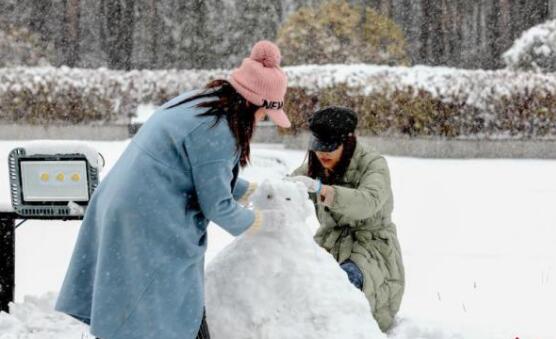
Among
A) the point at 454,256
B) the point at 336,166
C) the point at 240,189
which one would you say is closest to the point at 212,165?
the point at 240,189

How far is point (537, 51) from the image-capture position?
48.1 feet

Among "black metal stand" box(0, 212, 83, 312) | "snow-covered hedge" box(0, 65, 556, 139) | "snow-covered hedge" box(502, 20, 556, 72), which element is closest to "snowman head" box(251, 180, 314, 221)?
"black metal stand" box(0, 212, 83, 312)

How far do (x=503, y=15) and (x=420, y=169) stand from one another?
12825mm

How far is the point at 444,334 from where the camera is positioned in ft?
12.9

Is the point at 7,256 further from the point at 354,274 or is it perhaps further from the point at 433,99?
the point at 433,99

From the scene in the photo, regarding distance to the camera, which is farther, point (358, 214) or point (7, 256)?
point (7, 256)

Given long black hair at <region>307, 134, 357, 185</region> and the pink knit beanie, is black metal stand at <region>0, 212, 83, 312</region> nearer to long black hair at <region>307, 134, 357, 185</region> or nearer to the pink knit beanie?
long black hair at <region>307, 134, 357, 185</region>

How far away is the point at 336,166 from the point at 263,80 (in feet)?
4.00

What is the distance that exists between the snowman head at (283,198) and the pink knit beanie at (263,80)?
0.41 metres

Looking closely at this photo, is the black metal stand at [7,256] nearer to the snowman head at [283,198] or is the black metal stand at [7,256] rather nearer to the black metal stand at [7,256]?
the black metal stand at [7,256]

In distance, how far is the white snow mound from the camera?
2.78m

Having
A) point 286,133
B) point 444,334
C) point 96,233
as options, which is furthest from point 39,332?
point 286,133

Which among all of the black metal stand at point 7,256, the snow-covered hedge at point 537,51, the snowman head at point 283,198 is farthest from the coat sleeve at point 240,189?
the snow-covered hedge at point 537,51

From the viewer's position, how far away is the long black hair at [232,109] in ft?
8.21
